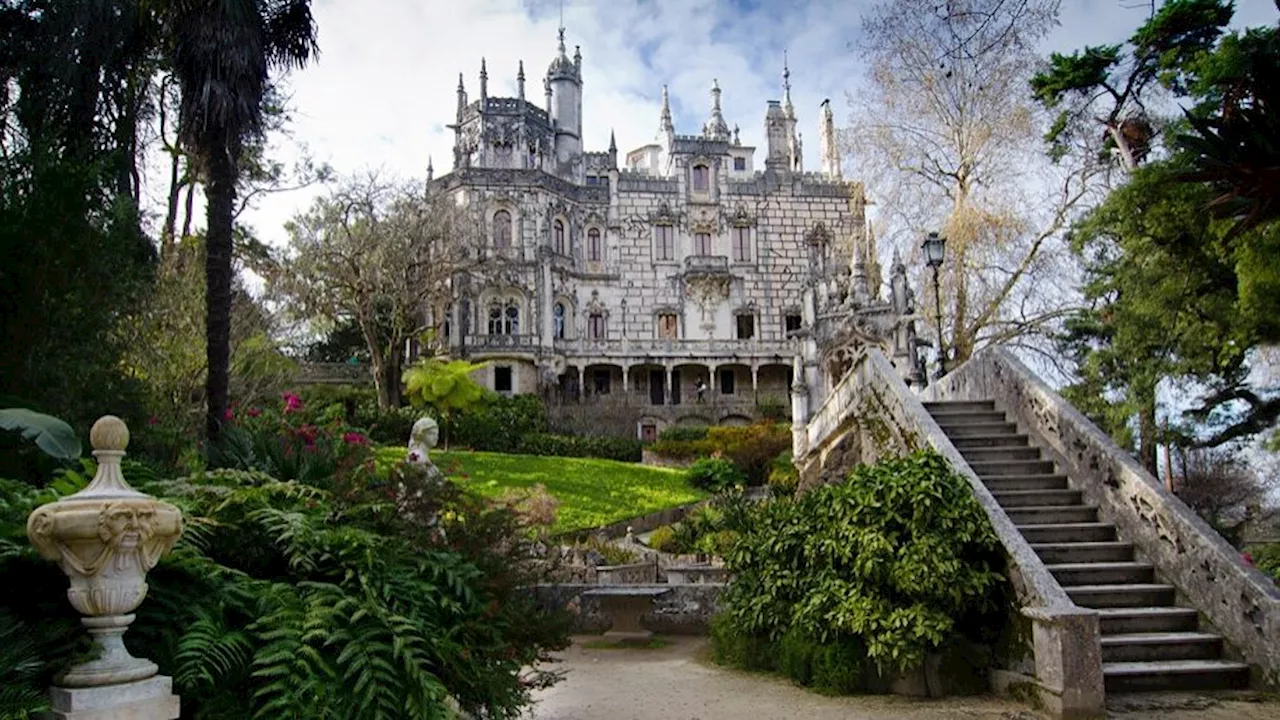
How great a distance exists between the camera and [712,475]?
2847cm

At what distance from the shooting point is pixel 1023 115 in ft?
73.9

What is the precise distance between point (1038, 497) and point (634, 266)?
39.7 meters

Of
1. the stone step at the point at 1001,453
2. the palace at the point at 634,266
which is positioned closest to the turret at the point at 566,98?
the palace at the point at 634,266

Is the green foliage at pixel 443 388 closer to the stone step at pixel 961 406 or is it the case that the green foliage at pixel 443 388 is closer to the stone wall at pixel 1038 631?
the stone step at pixel 961 406

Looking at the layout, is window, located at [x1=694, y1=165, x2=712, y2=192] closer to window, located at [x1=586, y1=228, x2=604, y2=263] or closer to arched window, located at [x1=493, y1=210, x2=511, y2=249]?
window, located at [x1=586, y1=228, x2=604, y2=263]

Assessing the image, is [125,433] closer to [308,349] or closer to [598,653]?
[598,653]

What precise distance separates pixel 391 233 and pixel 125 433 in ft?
101

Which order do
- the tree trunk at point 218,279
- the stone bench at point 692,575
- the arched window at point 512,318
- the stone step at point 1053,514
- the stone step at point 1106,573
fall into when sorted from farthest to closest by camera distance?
the arched window at point 512,318 → the stone bench at point 692,575 → the tree trunk at point 218,279 → the stone step at point 1053,514 → the stone step at point 1106,573

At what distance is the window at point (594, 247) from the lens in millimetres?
48706

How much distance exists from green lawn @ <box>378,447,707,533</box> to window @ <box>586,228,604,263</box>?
63.6ft

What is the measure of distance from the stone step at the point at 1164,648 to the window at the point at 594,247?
138 feet

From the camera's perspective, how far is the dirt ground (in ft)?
23.2

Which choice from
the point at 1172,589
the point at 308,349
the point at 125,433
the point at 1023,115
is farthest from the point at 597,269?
the point at 125,433

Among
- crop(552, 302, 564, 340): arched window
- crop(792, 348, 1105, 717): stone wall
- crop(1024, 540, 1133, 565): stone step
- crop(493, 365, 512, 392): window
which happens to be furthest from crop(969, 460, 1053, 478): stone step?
crop(552, 302, 564, 340): arched window
